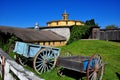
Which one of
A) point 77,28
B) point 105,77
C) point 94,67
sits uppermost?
point 77,28

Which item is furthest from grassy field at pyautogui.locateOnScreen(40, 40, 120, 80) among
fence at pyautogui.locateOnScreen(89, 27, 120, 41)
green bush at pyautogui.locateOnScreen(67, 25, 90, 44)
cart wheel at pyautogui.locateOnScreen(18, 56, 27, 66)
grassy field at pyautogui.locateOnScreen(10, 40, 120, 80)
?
fence at pyautogui.locateOnScreen(89, 27, 120, 41)

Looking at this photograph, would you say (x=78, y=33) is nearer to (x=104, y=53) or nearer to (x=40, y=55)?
(x=104, y=53)

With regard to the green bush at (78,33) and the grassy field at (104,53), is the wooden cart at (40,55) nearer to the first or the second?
the grassy field at (104,53)

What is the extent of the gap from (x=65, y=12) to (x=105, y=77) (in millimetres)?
41161

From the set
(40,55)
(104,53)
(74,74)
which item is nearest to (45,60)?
(40,55)

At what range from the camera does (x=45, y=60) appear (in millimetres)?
10406

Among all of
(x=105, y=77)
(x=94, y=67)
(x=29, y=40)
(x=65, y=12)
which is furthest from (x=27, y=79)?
(x=65, y=12)

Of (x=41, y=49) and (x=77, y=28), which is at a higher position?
(x=77, y=28)

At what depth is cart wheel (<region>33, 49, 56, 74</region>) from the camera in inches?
400

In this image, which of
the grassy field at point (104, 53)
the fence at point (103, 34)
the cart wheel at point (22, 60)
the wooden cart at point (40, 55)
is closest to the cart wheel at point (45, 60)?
the wooden cart at point (40, 55)

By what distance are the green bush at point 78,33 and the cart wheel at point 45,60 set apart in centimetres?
1964

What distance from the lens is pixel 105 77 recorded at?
406 inches

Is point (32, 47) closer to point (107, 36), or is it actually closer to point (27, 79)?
point (27, 79)

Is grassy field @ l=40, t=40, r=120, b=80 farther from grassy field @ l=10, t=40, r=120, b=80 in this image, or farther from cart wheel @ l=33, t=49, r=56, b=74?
cart wheel @ l=33, t=49, r=56, b=74
